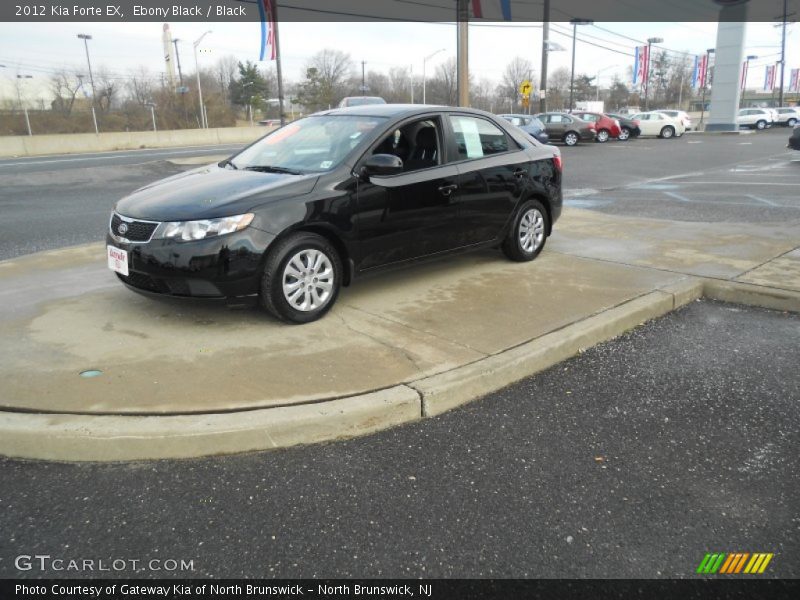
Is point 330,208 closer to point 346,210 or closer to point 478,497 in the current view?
point 346,210

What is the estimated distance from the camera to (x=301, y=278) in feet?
15.0

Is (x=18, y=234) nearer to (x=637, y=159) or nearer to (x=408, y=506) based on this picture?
(x=408, y=506)

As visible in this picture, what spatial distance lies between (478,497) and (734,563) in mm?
1032

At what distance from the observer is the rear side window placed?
18.9 feet

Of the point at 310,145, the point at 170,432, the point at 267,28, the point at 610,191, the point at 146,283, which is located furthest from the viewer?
the point at 267,28

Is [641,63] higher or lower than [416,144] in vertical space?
higher

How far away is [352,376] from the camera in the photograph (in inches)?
149

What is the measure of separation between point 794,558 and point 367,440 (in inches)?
76.5

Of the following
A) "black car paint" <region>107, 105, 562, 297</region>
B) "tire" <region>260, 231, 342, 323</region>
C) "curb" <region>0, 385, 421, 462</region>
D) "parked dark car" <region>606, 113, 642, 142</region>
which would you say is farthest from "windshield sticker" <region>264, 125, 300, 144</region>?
"parked dark car" <region>606, 113, 642, 142</region>

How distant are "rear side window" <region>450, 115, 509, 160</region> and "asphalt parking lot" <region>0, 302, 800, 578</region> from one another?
2.72 meters

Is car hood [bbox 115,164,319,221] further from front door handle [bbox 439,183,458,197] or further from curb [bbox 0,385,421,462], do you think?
curb [bbox 0,385,421,462]

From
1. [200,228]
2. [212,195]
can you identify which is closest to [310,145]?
[212,195]

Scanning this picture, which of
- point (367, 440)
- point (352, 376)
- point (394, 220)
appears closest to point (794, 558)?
point (367, 440)

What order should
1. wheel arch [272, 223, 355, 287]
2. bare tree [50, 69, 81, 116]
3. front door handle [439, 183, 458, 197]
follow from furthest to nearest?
bare tree [50, 69, 81, 116] → front door handle [439, 183, 458, 197] → wheel arch [272, 223, 355, 287]
